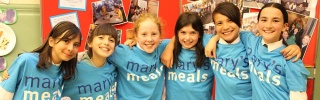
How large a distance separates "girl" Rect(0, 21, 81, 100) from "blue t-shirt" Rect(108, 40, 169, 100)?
252mm

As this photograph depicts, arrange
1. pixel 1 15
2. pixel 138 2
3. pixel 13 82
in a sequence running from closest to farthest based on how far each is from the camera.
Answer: pixel 13 82
pixel 1 15
pixel 138 2

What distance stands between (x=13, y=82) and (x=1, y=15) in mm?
701

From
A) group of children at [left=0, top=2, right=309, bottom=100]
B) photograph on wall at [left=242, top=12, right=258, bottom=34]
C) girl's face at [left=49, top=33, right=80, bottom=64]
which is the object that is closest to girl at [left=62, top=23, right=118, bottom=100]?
group of children at [left=0, top=2, right=309, bottom=100]

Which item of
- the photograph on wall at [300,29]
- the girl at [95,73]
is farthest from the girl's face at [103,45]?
the photograph on wall at [300,29]

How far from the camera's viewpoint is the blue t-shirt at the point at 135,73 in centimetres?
140

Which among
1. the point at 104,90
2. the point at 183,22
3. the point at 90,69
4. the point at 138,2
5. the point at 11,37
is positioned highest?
the point at 138,2

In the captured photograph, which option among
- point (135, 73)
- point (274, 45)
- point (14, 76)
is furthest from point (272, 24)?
point (14, 76)

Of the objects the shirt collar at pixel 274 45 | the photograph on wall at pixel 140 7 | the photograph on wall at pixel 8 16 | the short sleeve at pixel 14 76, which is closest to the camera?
the short sleeve at pixel 14 76

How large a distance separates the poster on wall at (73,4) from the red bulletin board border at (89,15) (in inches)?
0.7

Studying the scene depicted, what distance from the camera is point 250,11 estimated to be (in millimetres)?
1748

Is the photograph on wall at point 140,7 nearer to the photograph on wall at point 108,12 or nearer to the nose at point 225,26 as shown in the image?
the photograph on wall at point 108,12

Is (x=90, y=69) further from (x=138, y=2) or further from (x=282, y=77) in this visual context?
(x=282, y=77)

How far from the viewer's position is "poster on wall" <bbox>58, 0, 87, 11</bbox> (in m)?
1.67

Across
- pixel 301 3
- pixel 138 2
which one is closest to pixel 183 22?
pixel 138 2
